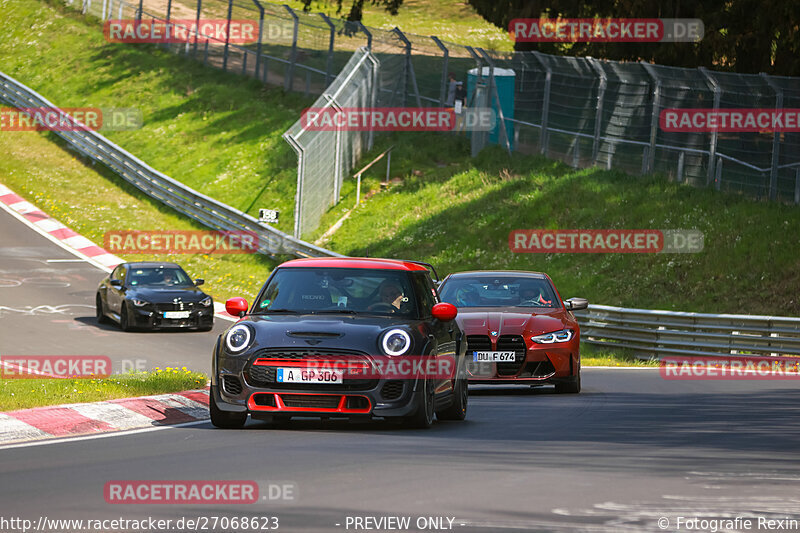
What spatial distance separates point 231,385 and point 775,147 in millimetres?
20087

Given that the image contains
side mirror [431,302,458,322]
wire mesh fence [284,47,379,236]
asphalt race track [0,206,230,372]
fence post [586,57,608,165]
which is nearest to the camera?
side mirror [431,302,458,322]

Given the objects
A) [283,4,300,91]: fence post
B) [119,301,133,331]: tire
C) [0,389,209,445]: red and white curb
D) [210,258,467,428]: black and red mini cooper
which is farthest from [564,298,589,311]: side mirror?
[283,4,300,91]: fence post

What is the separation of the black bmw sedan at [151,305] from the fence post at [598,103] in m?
12.4

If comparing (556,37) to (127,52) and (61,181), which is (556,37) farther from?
(127,52)

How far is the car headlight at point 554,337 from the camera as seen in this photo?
50.0 feet

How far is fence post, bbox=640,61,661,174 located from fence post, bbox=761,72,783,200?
327 cm

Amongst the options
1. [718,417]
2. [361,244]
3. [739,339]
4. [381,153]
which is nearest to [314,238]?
[361,244]

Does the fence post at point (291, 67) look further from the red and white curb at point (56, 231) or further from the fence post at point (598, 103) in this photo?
the fence post at point (598, 103)

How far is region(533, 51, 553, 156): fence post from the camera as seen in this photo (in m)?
35.2

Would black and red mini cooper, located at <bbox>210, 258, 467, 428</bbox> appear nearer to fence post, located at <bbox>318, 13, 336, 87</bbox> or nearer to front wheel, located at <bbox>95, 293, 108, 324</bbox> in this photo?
front wheel, located at <bbox>95, 293, 108, 324</bbox>

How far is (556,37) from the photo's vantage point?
4200 cm

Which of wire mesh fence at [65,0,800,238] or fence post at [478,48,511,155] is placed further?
fence post at [478,48,511,155]

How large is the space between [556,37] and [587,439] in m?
32.8

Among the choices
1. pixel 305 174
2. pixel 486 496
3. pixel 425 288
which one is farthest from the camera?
pixel 305 174
